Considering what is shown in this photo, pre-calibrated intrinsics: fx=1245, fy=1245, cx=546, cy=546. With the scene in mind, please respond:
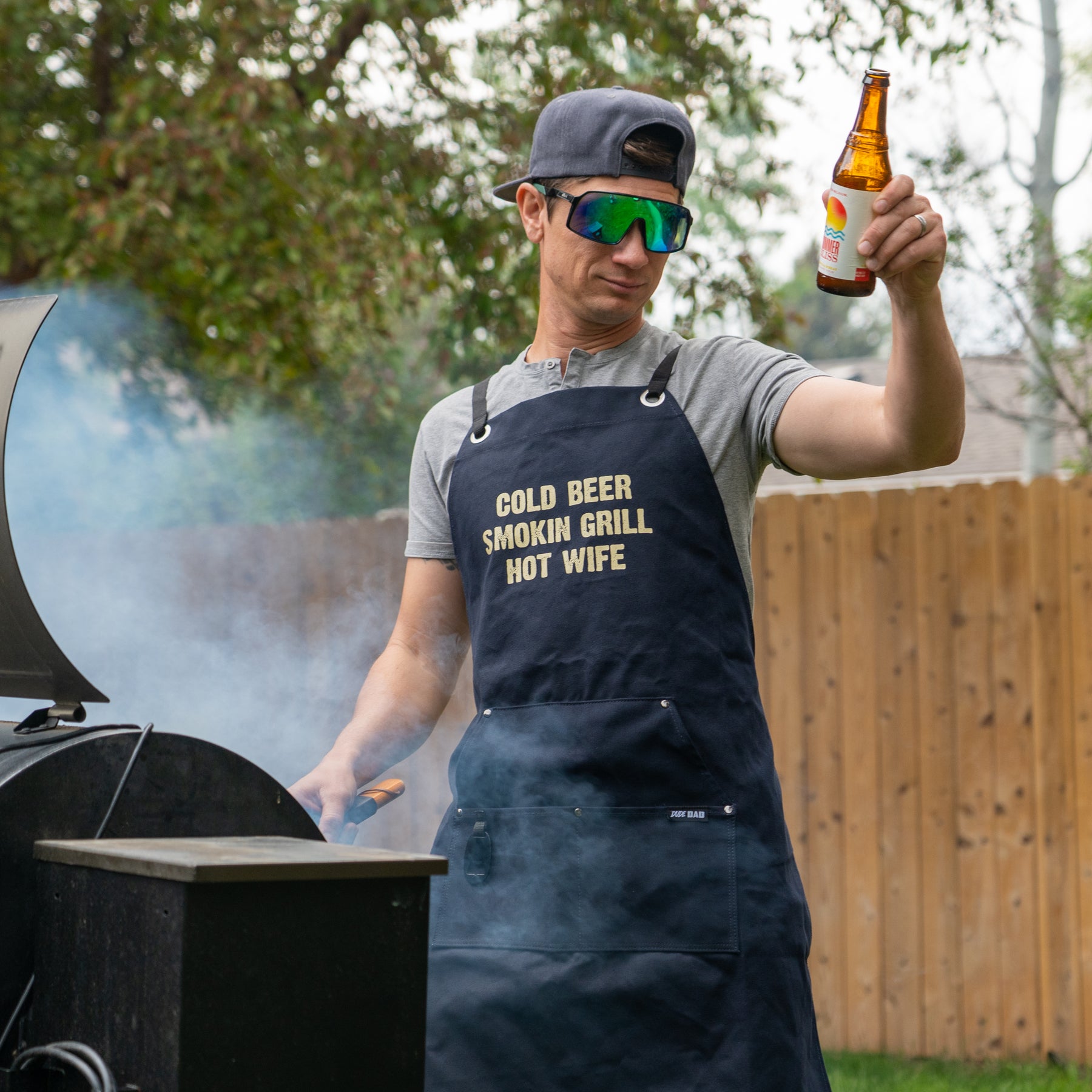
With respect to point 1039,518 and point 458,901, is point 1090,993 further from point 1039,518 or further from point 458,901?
point 458,901

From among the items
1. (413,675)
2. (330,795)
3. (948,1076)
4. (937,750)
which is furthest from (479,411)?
(948,1076)

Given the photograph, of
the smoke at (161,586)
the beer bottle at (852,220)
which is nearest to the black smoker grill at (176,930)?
the beer bottle at (852,220)

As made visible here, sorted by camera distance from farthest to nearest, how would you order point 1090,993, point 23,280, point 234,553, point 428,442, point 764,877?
Answer: point 23,280
point 234,553
point 1090,993
point 428,442
point 764,877

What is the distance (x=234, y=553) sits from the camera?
5660 millimetres

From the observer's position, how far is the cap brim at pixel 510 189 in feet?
6.52

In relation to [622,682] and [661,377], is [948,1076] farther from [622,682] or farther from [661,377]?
[661,377]

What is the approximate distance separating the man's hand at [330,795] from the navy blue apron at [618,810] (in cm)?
16

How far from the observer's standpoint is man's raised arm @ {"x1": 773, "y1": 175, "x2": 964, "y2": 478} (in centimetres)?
138

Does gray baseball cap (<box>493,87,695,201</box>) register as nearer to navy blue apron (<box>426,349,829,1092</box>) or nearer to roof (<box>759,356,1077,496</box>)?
navy blue apron (<box>426,349,829,1092</box>)

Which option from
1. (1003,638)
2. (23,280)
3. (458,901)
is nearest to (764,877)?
(458,901)

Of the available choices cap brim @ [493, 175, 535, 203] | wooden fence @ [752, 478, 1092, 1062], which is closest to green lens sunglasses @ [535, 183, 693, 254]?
cap brim @ [493, 175, 535, 203]

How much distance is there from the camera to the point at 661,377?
1.81m

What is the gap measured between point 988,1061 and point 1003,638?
56.4 inches

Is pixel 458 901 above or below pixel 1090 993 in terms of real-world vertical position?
above
